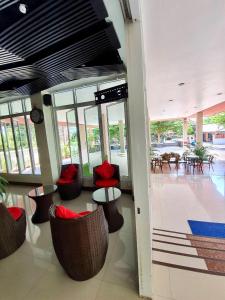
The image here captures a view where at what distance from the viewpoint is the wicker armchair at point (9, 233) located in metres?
2.27

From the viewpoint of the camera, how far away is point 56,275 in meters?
2.02

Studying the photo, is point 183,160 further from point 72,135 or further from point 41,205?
point 41,205

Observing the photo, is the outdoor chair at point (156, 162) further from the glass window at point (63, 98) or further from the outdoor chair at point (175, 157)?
the glass window at point (63, 98)

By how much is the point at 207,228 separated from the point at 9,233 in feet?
12.4

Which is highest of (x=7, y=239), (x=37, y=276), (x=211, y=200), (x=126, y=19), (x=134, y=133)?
(x=126, y=19)

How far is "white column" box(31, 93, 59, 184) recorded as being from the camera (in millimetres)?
4973

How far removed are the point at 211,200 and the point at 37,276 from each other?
4827 mm

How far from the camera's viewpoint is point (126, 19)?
56.3 inches

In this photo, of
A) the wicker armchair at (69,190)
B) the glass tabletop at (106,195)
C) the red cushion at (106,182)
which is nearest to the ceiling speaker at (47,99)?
the wicker armchair at (69,190)

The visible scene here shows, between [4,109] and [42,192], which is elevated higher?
[4,109]

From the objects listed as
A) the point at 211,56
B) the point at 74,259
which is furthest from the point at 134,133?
the point at 211,56

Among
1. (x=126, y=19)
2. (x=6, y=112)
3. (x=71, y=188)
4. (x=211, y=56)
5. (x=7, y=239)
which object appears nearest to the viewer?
(x=126, y=19)

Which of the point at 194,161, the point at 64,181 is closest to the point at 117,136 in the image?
the point at 64,181

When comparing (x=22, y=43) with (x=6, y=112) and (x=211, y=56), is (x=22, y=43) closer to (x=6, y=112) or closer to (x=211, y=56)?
(x=211, y=56)
